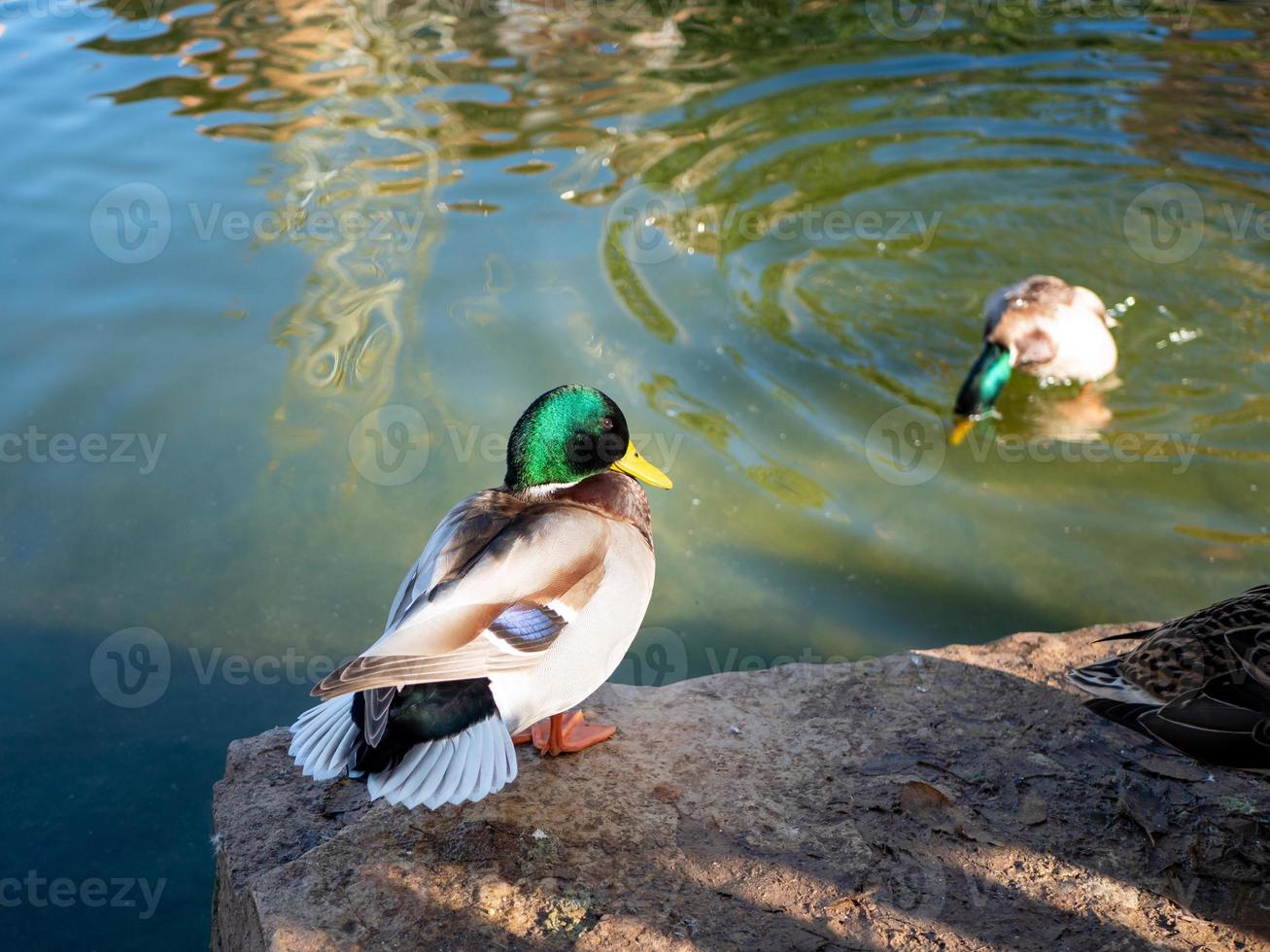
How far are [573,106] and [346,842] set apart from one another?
6.65 meters

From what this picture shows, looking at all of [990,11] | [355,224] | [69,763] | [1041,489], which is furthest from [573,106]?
[69,763]

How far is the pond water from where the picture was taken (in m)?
4.42

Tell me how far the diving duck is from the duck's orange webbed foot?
3117mm

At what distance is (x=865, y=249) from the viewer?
6.80 meters

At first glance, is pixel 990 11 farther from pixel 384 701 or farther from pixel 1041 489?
pixel 384 701
